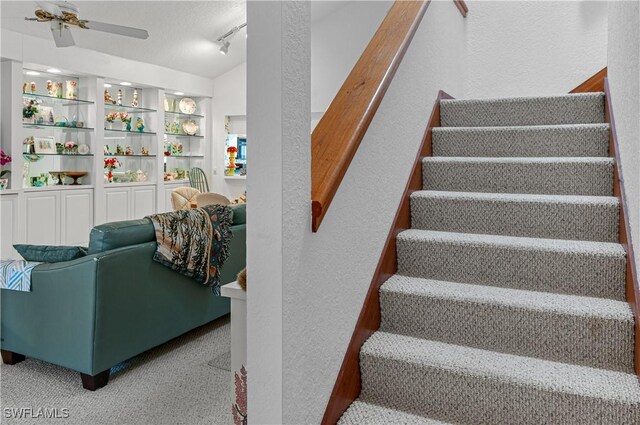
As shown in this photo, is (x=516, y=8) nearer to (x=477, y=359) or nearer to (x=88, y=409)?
(x=477, y=359)

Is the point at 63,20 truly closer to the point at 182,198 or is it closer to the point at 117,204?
the point at 182,198

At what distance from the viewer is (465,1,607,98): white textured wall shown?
3668 mm

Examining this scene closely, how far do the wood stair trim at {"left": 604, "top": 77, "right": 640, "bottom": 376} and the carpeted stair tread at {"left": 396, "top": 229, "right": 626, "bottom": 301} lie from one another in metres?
0.05

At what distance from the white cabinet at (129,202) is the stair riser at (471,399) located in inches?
237

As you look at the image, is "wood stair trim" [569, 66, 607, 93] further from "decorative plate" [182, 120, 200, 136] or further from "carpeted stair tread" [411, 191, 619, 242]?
"decorative plate" [182, 120, 200, 136]

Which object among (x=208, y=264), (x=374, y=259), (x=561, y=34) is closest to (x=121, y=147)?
(x=208, y=264)

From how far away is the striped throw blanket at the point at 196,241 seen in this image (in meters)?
2.92

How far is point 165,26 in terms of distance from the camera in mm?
6270

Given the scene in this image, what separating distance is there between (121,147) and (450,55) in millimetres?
5703

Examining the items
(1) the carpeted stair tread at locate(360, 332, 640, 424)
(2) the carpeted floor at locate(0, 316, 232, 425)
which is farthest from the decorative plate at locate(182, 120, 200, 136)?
(1) the carpeted stair tread at locate(360, 332, 640, 424)

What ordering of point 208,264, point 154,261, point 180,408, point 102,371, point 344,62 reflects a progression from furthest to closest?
point 344,62 → point 208,264 → point 154,261 → point 102,371 → point 180,408

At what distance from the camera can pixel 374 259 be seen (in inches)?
69.2

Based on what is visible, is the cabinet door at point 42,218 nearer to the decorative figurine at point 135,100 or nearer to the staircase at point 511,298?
the decorative figurine at point 135,100

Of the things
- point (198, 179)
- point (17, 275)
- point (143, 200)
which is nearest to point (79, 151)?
point (143, 200)
